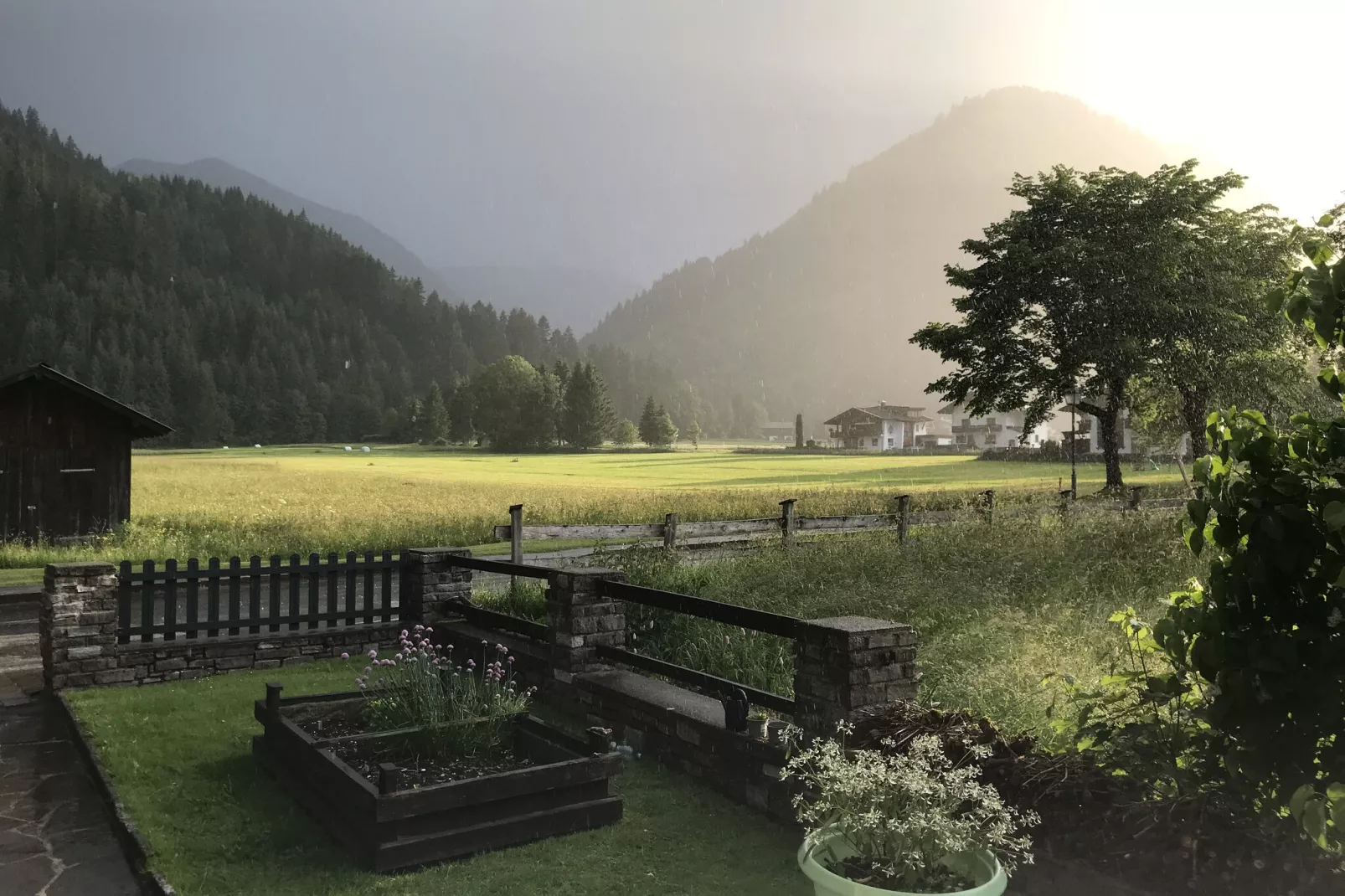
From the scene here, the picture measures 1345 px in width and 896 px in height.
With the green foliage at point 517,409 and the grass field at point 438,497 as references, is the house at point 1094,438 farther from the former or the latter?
the green foliage at point 517,409

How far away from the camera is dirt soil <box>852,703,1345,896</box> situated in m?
3.10

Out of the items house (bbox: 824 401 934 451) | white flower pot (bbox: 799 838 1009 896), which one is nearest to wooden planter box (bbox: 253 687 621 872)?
white flower pot (bbox: 799 838 1009 896)

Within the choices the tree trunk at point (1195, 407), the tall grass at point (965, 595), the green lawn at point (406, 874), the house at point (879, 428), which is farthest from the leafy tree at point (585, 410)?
the green lawn at point (406, 874)

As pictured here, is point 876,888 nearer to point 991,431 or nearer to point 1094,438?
point 1094,438

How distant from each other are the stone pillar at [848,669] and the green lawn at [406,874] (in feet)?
2.87

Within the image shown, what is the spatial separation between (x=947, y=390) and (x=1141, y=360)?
668cm

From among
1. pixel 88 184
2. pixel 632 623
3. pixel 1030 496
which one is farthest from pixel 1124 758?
pixel 88 184

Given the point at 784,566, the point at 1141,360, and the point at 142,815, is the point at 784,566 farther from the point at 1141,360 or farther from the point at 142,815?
the point at 1141,360

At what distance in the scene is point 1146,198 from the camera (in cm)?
3064

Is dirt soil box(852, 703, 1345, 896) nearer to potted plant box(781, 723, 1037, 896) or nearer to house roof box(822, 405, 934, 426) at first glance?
potted plant box(781, 723, 1037, 896)

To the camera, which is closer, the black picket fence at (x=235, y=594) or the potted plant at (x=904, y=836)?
the potted plant at (x=904, y=836)

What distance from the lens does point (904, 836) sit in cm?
358

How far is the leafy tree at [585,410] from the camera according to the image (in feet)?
323

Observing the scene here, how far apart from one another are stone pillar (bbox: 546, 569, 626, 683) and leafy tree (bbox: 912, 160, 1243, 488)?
2565 centimetres
